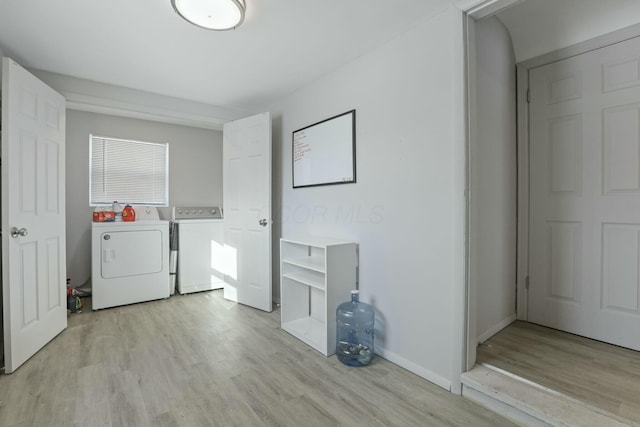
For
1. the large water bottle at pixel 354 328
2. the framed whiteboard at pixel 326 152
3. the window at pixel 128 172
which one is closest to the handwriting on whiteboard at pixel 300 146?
the framed whiteboard at pixel 326 152

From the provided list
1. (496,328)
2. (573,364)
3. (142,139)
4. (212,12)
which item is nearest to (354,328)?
(496,328)

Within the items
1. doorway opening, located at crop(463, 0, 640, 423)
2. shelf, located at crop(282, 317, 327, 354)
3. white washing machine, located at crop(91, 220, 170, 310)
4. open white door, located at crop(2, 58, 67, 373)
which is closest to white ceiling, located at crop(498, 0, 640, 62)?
doorway opening, located at crop(463, 0, 640, 423)

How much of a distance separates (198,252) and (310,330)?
1947 mm

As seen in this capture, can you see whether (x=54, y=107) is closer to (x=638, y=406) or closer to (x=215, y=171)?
(x=215, y=171)

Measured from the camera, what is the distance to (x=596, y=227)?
210 centimetres

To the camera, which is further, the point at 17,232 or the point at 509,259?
the point at 509,259

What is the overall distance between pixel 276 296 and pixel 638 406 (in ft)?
9.05

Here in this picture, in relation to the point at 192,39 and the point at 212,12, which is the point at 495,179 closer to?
the point at 212,12

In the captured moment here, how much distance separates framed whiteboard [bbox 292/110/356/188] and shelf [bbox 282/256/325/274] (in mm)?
672

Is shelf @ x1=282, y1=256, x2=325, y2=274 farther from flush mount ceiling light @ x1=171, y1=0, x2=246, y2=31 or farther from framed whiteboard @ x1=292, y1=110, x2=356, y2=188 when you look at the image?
flush mount ceiling light @ x1=171, y1=0, x2=246, y2=31

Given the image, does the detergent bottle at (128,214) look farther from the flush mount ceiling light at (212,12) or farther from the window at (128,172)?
the flush mount ceiling light at (212,12)

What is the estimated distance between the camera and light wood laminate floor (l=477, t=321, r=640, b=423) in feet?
4.92

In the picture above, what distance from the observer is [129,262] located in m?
3.21

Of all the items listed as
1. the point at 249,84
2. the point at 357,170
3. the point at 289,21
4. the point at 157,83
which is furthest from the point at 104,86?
the point at 357,170
